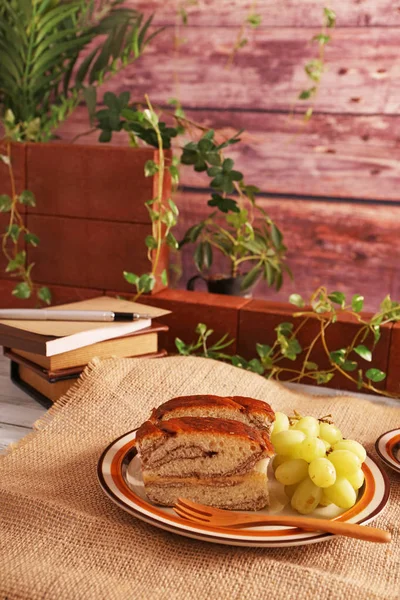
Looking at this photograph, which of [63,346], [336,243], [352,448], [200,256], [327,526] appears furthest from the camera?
[336,243]

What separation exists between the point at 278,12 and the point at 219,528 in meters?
1.44

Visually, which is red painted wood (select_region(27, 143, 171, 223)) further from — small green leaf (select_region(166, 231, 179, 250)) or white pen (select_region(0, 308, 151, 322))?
white pen (select_region(0, 308, 151, 322))

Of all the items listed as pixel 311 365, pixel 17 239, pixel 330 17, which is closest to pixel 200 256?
pixel 17 239

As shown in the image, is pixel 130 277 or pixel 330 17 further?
pixel 330 17

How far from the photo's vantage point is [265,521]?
660 mm

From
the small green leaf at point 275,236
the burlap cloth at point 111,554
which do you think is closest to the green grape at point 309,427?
the burlap cloth at point 111,554

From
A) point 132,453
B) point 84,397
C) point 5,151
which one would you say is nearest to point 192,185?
point 5,151

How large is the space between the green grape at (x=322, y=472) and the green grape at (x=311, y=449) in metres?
0.01

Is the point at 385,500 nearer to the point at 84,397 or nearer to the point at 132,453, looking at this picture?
the point at 132,453

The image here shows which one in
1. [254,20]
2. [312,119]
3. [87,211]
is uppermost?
[254,20]

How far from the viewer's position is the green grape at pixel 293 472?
2.33 feet

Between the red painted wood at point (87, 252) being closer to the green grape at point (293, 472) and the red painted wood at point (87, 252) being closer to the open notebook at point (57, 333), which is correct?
the open notebook at point (57, 333)

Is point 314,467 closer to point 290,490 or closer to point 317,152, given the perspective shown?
point 290,490

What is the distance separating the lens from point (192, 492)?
Answer: 70 cm
